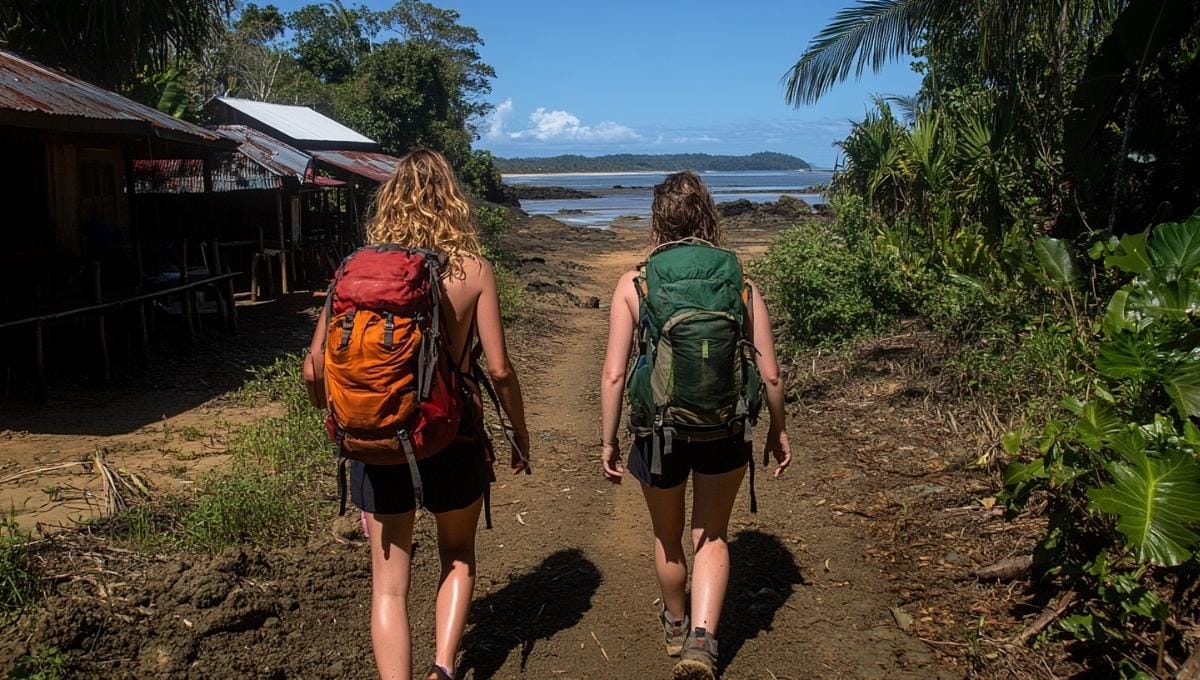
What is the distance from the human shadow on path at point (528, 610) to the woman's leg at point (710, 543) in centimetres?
79

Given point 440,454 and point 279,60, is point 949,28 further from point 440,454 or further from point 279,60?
point 279,60

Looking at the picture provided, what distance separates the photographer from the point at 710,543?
145 inches

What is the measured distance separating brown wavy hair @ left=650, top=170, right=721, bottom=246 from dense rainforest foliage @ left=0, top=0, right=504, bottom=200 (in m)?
5.44

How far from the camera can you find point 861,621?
14.0 feet

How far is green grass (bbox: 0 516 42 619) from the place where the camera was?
370 centimetres

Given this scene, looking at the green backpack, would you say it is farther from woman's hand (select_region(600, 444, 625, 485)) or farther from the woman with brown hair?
woman's hand (select_region(600, 444, 625, 485))

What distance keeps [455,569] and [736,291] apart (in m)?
1.34

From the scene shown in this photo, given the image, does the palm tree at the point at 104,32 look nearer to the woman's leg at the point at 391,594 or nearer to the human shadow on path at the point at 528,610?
the human shadow on path at the point at 528,610

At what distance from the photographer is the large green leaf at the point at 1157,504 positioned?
311cm

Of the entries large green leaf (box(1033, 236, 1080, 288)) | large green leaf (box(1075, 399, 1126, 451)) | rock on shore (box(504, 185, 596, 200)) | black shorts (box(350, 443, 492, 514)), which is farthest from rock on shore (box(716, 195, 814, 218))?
black shorts (box(350, 443, 492, 514))

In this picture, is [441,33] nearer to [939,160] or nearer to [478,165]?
[478,165]

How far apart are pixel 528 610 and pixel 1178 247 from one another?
117 inches

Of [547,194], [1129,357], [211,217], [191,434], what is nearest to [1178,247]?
[1129,357]

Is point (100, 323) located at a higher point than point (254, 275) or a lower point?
higher
